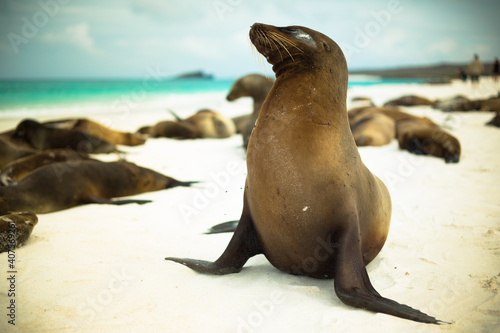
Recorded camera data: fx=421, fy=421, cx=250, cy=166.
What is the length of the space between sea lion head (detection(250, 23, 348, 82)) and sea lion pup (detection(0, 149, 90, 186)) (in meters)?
3.81

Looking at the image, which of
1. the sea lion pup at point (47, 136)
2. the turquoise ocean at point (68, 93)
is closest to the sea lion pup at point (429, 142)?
the sea lion pup at point (47, 136)

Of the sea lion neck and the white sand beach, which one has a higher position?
the sea lion neck

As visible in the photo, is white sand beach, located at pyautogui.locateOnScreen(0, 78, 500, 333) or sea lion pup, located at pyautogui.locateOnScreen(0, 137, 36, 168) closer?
white sand beach, located at pyautogui.locateOnScreen(0, 78, 500, 333)

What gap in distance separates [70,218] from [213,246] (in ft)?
5.96

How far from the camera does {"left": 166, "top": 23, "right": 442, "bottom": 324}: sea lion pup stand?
2.51 metres

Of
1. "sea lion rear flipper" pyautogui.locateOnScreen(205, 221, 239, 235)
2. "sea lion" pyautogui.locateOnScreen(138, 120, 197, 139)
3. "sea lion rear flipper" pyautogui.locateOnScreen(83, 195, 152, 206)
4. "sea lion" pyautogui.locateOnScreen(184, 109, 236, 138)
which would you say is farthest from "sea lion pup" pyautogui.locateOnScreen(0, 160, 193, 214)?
"sea lion" pyautogui.locateOnScreen(184, 109, 236, 138)

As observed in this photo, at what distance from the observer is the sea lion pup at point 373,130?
883 centimetres

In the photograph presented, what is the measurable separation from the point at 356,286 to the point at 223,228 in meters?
1.89

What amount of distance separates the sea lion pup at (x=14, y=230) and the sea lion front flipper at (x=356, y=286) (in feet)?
8.71

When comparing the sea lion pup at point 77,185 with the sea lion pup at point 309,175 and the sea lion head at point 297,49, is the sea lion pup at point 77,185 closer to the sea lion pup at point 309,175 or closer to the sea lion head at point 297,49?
the sea lion pup at point 309,175

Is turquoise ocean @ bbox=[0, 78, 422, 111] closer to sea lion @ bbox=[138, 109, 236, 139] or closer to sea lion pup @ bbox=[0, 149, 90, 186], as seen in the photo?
sea lion @ bbox=[138, 109, 236, 139]

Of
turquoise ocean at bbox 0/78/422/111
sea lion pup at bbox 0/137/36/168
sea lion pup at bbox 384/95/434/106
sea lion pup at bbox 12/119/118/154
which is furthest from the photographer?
turquoise ocean at bbox 0/78/422/111

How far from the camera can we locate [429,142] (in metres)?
7.93

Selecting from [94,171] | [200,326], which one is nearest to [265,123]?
[200,326]
